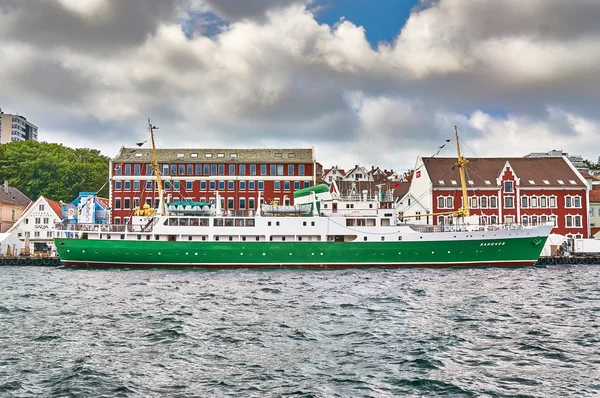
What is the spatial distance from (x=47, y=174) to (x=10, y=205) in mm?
10747

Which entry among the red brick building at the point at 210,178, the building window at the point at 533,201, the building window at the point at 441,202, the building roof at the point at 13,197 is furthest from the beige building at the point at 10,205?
the building window at the point at 533,201

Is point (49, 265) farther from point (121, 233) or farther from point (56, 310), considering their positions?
point (56, 310)

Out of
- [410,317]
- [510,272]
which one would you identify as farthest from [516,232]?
[410,317]

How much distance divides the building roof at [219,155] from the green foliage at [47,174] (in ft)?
53.7

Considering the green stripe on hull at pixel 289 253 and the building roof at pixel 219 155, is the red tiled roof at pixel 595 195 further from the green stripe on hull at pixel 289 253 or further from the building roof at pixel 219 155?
the building roof at pixel 219 155

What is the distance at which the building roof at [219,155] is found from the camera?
69688 mm

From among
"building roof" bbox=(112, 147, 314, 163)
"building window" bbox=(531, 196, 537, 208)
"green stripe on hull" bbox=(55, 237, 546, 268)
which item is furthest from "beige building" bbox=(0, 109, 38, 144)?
"building window" bbox=(531, 196, 537, 208)

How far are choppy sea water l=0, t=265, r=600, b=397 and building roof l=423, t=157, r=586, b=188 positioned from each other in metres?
35.5

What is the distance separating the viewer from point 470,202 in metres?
64.1

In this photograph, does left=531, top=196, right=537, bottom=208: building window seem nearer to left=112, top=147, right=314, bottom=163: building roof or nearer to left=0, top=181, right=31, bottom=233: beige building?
left=112, top=147, right=314, bottom=163: building roof

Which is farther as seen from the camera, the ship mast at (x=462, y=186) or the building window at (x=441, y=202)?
the building window at (x=441, y=202)

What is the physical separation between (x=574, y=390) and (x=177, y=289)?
21783mm

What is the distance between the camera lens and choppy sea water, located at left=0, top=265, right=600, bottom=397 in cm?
1248

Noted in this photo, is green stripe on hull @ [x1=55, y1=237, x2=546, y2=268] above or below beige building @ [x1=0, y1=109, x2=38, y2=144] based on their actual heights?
below
